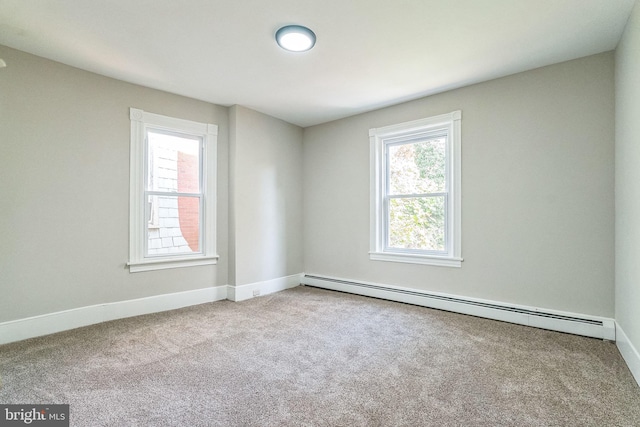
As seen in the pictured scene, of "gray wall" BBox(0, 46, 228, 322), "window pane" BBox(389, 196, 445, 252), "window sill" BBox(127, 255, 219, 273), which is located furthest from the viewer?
"window pane" BBox(389, 196, 445, 252)

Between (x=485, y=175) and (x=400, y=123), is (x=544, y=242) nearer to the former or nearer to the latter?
(x=485, y=175)

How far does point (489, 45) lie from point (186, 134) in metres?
3.31

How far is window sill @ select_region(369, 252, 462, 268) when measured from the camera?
3561mm

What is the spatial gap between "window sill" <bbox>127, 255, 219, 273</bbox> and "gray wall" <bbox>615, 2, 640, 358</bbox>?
12.9ft

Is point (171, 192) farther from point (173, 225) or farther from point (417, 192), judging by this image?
point (417, 192)

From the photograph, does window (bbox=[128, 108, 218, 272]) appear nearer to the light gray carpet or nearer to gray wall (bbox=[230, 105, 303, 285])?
gray wall (bbox=[230, 105, 303, 285])

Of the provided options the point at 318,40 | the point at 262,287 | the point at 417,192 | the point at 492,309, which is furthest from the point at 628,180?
the point at 262,287

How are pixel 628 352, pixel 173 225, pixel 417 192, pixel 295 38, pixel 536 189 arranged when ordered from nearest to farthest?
pixel 628 352 → pixel 295 38 → pixel 536 189 → pixel 173 225 → pixel 417 192

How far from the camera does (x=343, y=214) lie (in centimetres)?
457

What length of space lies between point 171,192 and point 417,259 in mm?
3046

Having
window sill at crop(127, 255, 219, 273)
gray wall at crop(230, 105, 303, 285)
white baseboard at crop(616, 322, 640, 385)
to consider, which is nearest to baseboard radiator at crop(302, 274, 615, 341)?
white baseboard at crop(616, 322, 640, 385)

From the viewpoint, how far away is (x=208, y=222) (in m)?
3.99

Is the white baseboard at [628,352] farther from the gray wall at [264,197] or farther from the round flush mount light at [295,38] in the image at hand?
the gray wall at [264,197]

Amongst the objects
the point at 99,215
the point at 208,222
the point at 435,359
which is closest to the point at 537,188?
the point at 435,359
